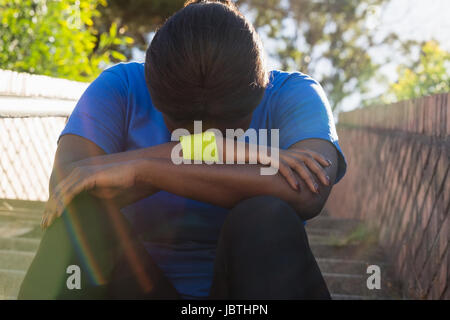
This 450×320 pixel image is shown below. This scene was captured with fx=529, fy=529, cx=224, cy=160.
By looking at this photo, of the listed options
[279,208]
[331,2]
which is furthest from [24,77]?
[331,2]

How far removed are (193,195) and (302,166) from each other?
35 centimetres

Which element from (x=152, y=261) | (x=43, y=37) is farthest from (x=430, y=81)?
(x=152, y=261)

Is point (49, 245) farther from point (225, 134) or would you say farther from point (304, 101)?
point (304, 101)

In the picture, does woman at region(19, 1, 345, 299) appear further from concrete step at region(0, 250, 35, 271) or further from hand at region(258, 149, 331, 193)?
concrete step at region(0, 250, 35, 271)

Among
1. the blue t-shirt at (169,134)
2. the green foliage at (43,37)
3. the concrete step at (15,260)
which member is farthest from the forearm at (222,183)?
the green foliage at (43,37)

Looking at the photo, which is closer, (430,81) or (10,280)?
(10,280)

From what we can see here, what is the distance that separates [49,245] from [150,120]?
0.61 metres

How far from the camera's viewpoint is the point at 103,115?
1898 millimetres

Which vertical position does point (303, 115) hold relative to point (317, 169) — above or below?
above

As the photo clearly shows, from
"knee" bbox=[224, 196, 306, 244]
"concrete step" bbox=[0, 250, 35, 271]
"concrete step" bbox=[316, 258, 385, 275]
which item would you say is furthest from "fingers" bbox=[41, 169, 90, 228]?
"concrete step" bbox=[316, 258, 385, 275]

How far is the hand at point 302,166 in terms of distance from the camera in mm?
1631

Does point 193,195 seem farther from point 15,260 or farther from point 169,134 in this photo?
point 15,260

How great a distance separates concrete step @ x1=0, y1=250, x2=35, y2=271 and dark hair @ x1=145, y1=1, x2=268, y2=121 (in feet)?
6.16

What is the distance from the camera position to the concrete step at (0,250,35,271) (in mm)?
3117
